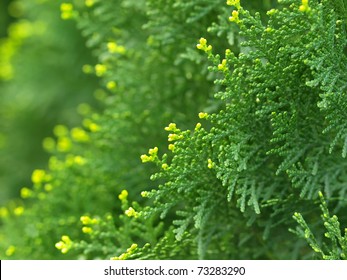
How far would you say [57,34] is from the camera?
12.1 ft

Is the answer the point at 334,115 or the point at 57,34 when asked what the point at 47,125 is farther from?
the point at 334,115

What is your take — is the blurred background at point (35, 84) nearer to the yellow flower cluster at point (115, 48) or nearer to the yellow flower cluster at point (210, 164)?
the yellow flower cluster at point (115, 48)

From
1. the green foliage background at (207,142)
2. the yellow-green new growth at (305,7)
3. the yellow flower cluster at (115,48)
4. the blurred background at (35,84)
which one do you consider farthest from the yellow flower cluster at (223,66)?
the blurred background at (35,84)

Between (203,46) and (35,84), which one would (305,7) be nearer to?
(203,46)

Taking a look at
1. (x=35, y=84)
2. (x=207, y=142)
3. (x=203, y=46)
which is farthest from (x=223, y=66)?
(x=35, y=84)

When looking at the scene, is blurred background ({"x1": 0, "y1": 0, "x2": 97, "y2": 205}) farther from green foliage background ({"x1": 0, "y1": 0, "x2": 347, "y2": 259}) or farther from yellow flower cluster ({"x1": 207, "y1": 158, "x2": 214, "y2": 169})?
yellow flower cluster ({"x1": 207, "y1": 158, "x2": 214, "y2": 169})

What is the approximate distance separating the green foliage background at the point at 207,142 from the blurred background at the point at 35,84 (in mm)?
870

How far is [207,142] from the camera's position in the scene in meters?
1.83

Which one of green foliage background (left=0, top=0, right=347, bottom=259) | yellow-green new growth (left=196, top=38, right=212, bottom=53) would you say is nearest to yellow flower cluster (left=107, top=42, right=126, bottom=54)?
green foliage background (left=0, top=0, right=347, bottom=259)

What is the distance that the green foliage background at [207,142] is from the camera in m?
1.78

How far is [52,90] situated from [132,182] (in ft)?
5.48

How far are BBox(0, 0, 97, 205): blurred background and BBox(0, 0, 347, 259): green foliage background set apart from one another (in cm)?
87

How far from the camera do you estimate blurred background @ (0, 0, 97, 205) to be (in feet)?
12.4

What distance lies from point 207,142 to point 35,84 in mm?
2360
